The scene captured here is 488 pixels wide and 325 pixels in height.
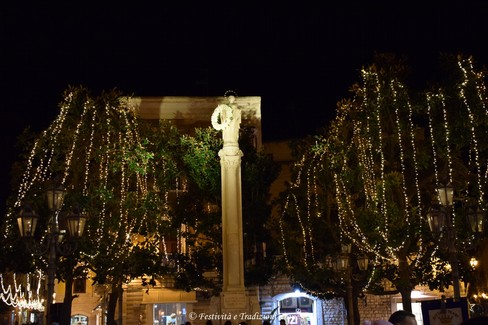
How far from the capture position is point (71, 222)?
45.6 feet

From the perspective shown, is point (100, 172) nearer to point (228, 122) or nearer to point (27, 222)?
point (228, 122)

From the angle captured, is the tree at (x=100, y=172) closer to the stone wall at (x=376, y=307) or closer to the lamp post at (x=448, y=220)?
the stone wall at (x=376, y=307)

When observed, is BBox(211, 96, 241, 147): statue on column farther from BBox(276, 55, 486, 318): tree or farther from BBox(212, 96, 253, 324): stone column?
BBox(276, 55, 486, 318): tree

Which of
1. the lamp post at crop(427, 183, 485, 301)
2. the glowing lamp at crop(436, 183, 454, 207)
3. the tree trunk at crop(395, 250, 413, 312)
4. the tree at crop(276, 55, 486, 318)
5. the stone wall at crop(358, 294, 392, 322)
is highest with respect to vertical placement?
the tree at crop(276, 55, 486, 318)

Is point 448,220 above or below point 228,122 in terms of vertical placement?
below

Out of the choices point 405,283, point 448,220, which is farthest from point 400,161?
point 448,220

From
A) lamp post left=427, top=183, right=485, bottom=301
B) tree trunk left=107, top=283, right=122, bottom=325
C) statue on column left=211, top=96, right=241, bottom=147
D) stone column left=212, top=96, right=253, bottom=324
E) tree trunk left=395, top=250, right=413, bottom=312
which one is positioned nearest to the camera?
lamp post left=427, top=183, right=485, bottom=301

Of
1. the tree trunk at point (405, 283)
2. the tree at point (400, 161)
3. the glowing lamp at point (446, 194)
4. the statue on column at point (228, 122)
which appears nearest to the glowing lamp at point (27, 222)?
the glowing lamp at point (446, 194)

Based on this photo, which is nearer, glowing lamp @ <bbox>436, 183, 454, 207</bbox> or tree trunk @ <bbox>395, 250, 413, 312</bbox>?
glowing lamp @ <bbox>436, 183, 454, 207</bbox>

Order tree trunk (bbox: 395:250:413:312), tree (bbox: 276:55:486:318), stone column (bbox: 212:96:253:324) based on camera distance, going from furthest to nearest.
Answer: tree (bbox: 276:55:486:318)
tree trunk (bbox: 395:250:413:312)
stone column (bbox: 212:96:253:324)

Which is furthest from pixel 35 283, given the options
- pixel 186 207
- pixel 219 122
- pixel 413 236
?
pixel 413 236

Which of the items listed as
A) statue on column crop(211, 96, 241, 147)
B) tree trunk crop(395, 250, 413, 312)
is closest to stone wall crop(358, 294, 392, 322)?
tree trunk crop(395, 250, 413, 312)

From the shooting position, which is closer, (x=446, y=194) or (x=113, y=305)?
(x=446, y=194)

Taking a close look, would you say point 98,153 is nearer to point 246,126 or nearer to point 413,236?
point 246,126
